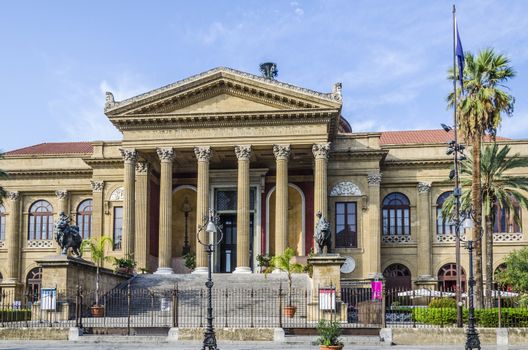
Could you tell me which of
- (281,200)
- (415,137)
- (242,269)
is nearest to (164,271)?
(242,269)

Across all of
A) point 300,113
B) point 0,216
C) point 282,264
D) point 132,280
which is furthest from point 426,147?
point 0,216

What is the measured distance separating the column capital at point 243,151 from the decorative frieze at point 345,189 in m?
7.35

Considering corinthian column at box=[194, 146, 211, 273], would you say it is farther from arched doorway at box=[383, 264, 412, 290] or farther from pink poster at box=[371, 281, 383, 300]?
arched doorway at box=[383, 264, 412, 290]

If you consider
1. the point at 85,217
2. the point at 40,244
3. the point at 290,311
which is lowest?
the point at 290,311

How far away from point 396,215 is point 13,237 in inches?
1032

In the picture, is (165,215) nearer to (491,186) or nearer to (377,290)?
(377,290)

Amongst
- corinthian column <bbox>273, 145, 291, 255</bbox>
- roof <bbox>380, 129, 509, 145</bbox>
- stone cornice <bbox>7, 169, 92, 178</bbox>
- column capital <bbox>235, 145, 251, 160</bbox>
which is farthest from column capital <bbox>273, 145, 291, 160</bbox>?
stone cornice <bbox>7, 169, 92, 178</bbox>

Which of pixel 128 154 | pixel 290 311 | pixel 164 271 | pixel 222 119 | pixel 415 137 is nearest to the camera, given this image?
pixel 290 311

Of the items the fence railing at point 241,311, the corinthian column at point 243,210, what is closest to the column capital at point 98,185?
the corinthian column at point 243,210

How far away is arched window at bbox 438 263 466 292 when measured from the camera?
1996 inches

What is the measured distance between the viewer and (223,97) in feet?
153

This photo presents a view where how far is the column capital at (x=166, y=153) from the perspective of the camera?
46.4 m

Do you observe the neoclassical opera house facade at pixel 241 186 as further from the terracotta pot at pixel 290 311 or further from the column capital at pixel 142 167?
the terracotta pot at pixel 290 311

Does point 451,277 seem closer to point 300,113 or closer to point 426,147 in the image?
point 426,147
